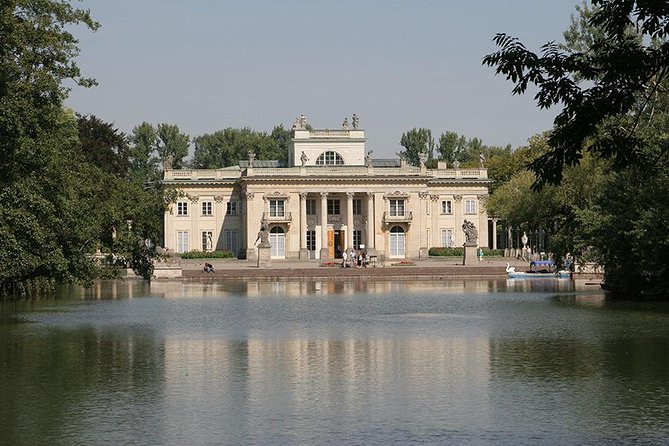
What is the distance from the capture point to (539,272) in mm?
69938

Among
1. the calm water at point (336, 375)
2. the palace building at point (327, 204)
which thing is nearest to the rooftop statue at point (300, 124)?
the palace building at point (327, 204)

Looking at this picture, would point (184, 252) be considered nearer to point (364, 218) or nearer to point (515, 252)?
point (364, 218)

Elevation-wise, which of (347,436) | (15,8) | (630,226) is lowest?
(347,436)

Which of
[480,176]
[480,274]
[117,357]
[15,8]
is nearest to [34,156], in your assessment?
[15,8]

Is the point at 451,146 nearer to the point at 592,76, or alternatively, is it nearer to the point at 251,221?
the point at 251,221

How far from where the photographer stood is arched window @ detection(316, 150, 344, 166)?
99.2 metres

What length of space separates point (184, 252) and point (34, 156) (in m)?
63.2

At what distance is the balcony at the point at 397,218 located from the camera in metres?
Answer: 95.8

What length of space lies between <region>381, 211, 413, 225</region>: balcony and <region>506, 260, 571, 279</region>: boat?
23851mm

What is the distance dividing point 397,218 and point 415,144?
39398 millimetres

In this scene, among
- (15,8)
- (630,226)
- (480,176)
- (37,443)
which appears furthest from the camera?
(480,176)

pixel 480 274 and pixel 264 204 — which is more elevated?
pixel 264 204

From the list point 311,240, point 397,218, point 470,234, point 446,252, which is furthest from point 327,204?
point 470,234

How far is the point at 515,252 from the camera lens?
304 ft
